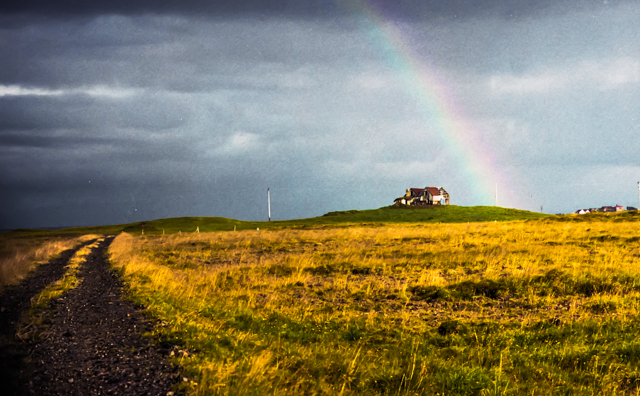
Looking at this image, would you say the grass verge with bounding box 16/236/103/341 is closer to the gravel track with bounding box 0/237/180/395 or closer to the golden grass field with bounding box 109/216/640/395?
the gravel track with bounding box 0/237/180/395

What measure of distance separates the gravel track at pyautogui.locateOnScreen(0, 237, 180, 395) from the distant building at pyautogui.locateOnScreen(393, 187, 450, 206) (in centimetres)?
13874

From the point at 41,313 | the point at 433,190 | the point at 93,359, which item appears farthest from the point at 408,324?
the point at 433,190

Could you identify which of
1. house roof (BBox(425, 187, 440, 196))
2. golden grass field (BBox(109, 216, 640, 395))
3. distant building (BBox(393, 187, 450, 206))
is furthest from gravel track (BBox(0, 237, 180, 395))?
house roof (BBox(425, 187, 440, 196))

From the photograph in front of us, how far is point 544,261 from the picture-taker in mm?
23188

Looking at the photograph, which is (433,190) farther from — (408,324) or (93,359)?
(93,359)

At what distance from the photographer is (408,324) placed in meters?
12.9

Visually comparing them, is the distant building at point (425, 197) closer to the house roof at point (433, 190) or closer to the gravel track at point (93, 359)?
the house roof at point (433, 190)

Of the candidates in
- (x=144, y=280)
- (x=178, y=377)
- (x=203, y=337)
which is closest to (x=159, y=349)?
(x=203, y=337)

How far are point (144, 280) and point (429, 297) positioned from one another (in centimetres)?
1172

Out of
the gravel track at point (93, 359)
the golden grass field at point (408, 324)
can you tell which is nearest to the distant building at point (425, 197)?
the golden grass field at point (408, 324)

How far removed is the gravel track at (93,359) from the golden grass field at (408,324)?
1.67 feet

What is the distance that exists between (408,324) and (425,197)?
139534 millimetres

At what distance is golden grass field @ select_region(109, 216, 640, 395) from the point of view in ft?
26.3

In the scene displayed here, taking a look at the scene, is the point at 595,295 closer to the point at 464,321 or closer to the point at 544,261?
the point at 464,321
